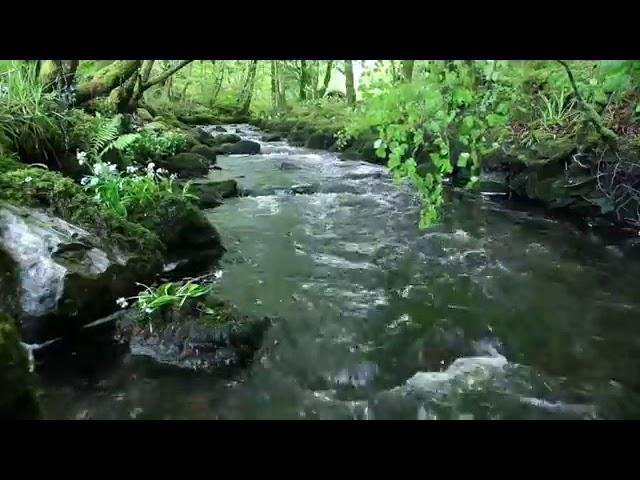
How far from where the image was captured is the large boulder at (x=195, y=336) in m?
4.59

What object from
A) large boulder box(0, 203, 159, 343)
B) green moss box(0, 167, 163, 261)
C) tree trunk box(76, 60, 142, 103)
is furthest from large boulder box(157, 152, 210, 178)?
large boulder box(0, 203, 159, 343)

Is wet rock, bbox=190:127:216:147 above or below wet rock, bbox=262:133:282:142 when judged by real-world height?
above

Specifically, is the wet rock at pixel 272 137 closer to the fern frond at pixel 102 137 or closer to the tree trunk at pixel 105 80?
the tree trunk at pixel 105 80

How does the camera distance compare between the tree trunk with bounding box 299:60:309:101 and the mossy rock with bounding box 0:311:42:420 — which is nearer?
the mossy rock with bounding box 0:311:42:420

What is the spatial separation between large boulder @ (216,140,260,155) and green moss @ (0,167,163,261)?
1120 cm

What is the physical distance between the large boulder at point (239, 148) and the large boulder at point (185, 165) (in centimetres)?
413

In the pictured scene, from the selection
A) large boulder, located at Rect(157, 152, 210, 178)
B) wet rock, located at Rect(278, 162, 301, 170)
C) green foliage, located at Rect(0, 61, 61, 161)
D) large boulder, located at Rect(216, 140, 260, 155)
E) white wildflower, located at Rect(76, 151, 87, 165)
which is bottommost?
large boulder, located at Rect(216, 140, 260, 155)

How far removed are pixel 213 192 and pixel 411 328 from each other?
6041mm

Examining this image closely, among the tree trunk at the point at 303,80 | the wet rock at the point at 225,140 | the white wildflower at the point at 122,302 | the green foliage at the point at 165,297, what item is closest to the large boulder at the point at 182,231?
the white wildflower at the point at 122,302

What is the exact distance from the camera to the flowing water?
4.16 m

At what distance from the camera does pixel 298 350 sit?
5.00m

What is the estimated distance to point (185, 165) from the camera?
12.5 m

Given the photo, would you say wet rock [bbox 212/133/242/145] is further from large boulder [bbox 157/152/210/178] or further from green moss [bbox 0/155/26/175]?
green moss [bbox 0/155/26/175]

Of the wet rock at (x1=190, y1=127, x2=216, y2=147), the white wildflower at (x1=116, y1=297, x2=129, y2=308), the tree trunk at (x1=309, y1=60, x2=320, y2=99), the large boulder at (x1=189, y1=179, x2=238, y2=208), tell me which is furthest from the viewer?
the tree trunk at (x1=309, y1=60, x2=320, y2=99)
